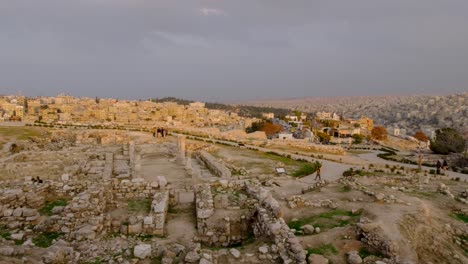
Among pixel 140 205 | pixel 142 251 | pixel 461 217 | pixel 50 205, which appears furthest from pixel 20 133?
pixel 461 217

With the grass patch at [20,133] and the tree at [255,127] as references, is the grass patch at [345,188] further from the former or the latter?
the tree at [255,127]

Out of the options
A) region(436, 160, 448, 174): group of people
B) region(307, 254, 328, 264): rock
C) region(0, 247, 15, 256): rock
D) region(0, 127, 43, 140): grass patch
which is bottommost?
region(0, 127, 43, 140): grass patch

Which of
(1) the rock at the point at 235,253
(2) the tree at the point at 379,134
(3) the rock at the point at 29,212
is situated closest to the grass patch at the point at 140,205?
(3) the rock at the point at 29,212

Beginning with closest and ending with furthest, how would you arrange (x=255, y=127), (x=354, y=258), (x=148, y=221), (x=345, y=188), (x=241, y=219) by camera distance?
(x=354, y=258), (x=148, y=221), (x=241, y=219), (x=345, y=188), (x=255, y=127)

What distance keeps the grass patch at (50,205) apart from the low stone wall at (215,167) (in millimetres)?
7249

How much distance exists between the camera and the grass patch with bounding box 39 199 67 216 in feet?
30.7

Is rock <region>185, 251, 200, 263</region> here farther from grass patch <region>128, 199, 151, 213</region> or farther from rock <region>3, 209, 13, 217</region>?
rock <region>3, 209, 13, 217</region>

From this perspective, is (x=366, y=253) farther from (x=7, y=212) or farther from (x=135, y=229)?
(x=7, y=212)

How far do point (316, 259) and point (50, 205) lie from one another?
23.7 ft

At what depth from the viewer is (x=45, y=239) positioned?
26.0ft

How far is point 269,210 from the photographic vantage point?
9.65 metres

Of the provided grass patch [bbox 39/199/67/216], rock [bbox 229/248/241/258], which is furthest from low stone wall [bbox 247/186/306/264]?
grass patch [bbox 39/199/67/216]

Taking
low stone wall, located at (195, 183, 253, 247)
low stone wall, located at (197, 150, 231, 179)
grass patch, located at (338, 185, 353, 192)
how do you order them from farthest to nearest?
low stone wall, located at (197, 150, 231, 179)
grass patch, located at (338, 185, 353, 192)
low stone wall, located at (195, 183, 253, 247)

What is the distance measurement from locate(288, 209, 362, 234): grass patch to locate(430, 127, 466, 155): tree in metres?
37.2
